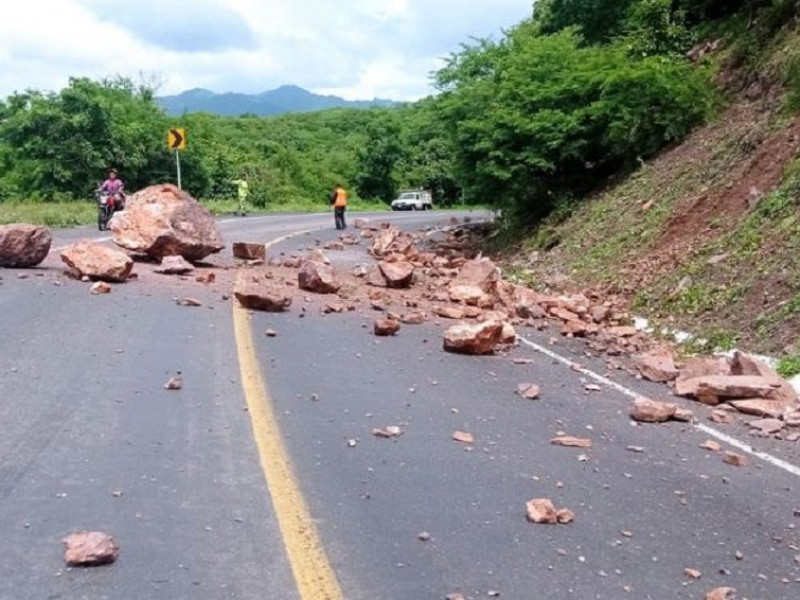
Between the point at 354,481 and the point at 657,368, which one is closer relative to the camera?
the point at 354,481

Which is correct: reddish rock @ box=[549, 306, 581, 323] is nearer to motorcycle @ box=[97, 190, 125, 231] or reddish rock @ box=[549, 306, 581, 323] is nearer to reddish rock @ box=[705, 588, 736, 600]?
reddish rock @ box=[705, 588, 736, 600]

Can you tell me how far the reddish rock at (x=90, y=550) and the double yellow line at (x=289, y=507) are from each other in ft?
2.69

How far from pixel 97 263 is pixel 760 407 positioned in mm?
9312

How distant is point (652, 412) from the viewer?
7.36 metres

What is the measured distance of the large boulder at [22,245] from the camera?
14.3m

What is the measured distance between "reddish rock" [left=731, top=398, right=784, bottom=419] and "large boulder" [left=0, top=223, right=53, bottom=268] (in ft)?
36.0

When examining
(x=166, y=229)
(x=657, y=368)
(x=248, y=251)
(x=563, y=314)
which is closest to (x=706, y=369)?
(x=657, y=368)

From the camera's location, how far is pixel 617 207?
1836 cm

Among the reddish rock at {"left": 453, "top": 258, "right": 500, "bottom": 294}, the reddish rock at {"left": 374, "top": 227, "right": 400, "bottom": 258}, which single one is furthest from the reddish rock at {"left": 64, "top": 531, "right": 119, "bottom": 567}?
the reddish rock at {"left": 374, "top": 227, "right": 400, "bottom": 258}

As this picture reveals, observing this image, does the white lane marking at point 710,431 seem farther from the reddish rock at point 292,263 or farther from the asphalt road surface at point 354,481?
the reddish rock at point 292,263

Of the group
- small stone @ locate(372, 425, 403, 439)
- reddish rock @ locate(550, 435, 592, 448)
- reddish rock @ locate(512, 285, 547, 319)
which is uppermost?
small stone @ locate(372, 425, 403, 439)

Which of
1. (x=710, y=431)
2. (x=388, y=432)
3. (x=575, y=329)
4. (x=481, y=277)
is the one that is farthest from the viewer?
(x=481, y=277)

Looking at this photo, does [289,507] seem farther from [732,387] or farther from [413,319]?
[413,319]

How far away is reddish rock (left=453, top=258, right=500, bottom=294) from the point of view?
1357 centimetres
